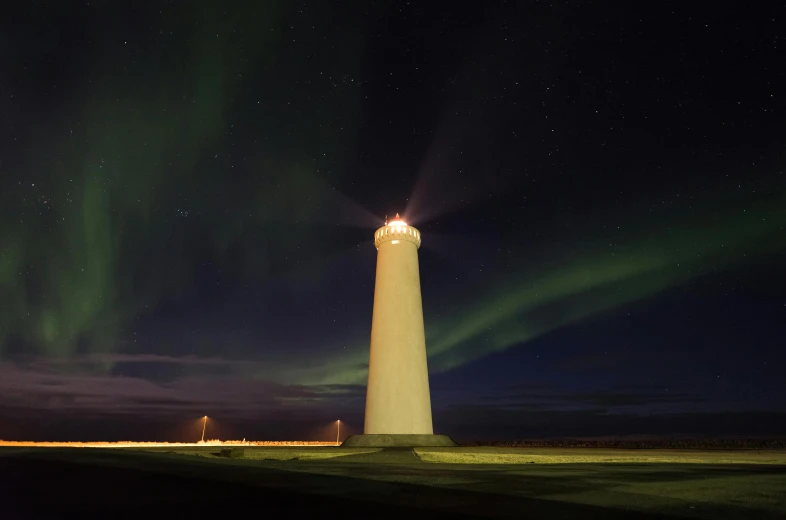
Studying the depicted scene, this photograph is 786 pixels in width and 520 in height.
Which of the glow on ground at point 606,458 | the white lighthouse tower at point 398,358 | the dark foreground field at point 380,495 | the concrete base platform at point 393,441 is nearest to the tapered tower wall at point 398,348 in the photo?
the white lighthouse tower at point 398,358

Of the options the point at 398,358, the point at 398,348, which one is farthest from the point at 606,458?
the point at 398,348

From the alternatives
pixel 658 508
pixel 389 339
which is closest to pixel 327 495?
pixel 658 508

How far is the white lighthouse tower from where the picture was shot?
75.2ft

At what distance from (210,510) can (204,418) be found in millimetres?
43957

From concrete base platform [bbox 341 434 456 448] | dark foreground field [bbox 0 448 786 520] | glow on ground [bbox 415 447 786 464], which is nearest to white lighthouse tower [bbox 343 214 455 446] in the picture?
concrete base platform [bbox 341 434 456 448]

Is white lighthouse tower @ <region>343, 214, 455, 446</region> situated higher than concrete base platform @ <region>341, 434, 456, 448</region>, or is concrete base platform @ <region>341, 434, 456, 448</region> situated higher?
white lighthouse tower @ <region>343, 214, 455, 446</region>

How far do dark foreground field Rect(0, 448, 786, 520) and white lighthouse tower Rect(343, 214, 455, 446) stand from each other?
15.7 metres

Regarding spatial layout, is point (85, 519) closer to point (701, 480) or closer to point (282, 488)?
point (282, 488)

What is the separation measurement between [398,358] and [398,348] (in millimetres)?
461

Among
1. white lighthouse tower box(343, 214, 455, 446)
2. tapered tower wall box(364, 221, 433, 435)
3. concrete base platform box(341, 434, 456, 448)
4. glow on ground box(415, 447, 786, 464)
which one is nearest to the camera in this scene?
glow on ground box(415, 447, 786, 464)

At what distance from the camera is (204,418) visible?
43.9 meters

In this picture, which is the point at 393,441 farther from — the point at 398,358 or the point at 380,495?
the point at 380,495

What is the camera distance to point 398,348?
2356 cm

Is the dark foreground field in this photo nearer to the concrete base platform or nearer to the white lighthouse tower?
the concrete base platform
